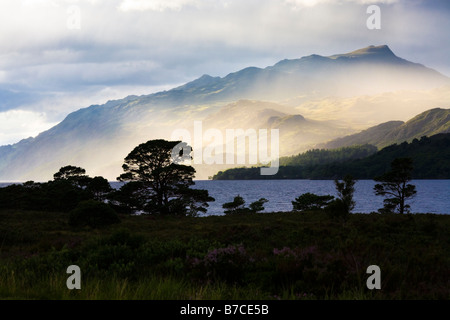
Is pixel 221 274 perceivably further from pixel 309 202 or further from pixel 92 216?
pixel 309 202

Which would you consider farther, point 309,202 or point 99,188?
point 99,188

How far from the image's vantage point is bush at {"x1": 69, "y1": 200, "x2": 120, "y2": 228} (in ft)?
113

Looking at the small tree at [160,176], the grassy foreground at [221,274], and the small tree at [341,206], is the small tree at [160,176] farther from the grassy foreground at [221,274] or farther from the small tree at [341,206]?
the grassy foreground at [221,274]

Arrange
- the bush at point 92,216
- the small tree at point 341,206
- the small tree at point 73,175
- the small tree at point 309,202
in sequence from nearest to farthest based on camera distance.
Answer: the small tree at point 341,206 < the bush at point 92,216 < the small tree at point 309,202 < the small tree at point 73,175

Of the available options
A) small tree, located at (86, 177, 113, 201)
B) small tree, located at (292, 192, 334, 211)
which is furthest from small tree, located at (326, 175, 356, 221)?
small tree, located at (86, 177, 113, 201)

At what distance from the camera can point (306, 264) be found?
8.71 meters

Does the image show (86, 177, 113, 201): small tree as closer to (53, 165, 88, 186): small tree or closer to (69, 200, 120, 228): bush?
(53, 165, 88, 186): small tree

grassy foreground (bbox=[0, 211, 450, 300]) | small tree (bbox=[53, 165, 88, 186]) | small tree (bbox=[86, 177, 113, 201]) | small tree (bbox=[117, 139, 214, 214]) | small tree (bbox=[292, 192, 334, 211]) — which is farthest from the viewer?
small tree (bbox=[53, 165, 88, 186])

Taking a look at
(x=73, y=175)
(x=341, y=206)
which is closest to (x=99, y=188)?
(x=73, y=175)

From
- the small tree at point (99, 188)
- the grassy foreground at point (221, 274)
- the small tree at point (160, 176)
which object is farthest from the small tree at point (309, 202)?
the grassy foreground at point (221, 274)

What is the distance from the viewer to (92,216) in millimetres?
35062

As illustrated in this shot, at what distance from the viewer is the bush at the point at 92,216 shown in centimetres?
3453
